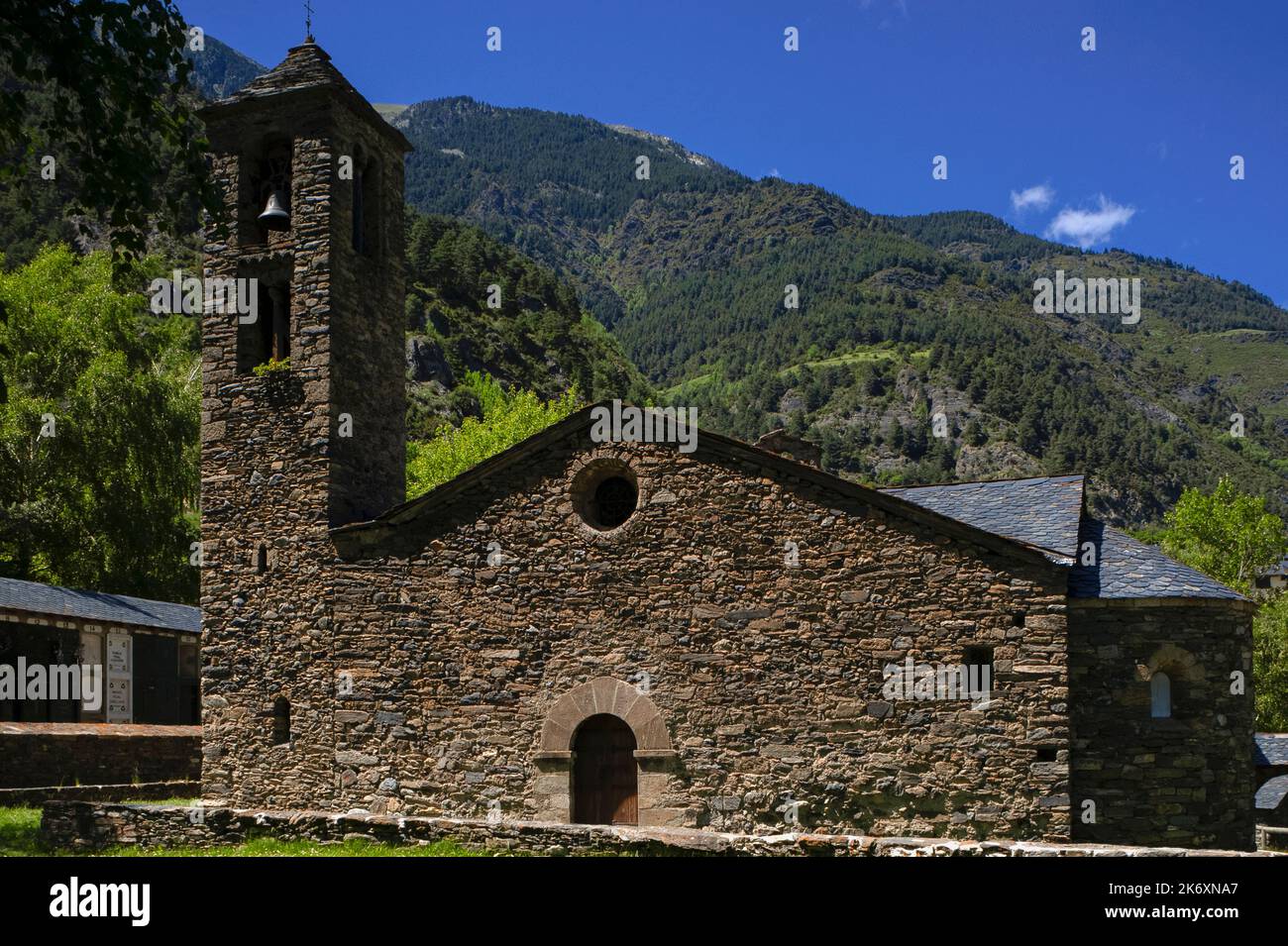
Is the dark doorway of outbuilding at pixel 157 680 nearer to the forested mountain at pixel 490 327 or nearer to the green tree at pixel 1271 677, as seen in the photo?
the green tree at pixel 1271 677

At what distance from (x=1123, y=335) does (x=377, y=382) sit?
187722 mm

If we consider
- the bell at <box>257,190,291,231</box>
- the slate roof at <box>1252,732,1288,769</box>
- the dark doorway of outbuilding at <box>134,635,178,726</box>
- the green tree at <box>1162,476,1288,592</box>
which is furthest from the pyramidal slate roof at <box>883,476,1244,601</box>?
the green tree at <box>1162,476,1288,592</box>

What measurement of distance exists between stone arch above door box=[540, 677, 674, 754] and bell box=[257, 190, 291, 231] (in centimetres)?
847

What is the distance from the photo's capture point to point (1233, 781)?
50.1 feet

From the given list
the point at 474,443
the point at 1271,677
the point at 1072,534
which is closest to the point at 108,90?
the point at 1072,534

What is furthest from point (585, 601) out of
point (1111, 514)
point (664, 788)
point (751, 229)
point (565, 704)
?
point (751, 229)

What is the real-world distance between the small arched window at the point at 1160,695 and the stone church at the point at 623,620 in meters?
0.05

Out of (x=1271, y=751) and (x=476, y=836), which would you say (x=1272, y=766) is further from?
(x=476, y=836)

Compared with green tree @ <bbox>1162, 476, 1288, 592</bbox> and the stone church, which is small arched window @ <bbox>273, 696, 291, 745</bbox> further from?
green tree @ <bbox>1162, 476, 1288, 592</bbox>

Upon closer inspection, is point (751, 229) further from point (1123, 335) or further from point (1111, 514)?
point (1111, 514)

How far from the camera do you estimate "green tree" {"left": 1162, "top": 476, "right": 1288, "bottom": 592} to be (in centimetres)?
4662

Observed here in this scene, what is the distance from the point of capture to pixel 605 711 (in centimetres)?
1625

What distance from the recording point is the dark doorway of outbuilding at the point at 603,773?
53.2ft

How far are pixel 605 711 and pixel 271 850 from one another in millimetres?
4658
